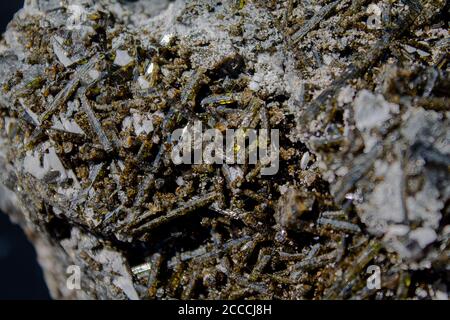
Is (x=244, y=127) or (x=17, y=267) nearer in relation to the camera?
(x=244, y=127)
